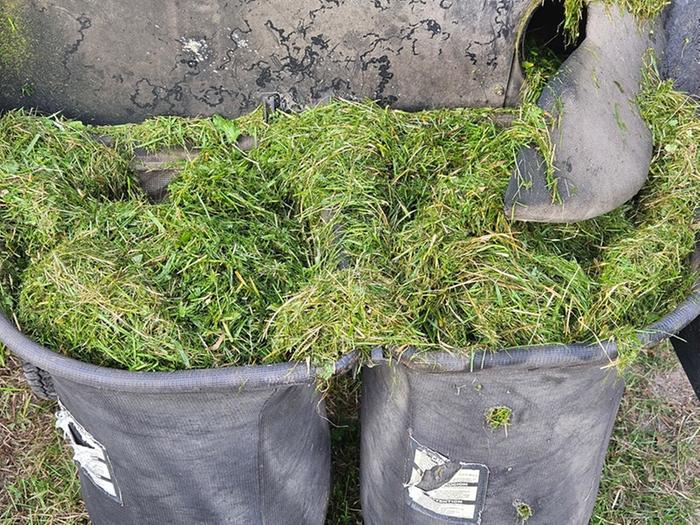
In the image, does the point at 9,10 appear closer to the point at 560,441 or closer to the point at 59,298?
the point at 59,298

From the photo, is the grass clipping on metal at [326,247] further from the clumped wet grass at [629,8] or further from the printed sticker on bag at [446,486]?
the printed sticker on bag at [446,486]

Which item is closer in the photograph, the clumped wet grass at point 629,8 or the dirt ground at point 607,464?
the clumped wet grass at point 629,8

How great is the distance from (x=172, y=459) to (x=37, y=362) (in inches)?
15.2

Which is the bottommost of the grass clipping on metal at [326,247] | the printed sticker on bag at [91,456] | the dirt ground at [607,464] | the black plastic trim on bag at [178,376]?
the dirt ground at [607,464]

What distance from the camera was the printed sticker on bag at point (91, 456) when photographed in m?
1.87

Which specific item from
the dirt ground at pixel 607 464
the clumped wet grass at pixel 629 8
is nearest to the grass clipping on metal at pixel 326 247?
the clumped wet grass at pixel 629 8

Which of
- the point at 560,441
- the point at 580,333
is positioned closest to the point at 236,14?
the point at 580,333

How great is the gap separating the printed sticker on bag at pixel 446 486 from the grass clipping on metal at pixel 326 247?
→ 388 millimetres

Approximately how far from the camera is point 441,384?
1714mm

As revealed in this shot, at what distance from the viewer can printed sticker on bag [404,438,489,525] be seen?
1.86 m

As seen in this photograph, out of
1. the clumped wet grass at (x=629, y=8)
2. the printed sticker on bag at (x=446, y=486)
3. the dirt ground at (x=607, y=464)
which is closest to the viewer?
the printed sticker on bag at (x=446, y=486)

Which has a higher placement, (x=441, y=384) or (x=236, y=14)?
(x=236, y=14)

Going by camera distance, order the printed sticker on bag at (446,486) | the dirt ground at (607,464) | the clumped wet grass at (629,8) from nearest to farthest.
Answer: the printed sticker on bag at (446,486)
the clumped wet grass at (629,8)
the dirt ground at (607,464)

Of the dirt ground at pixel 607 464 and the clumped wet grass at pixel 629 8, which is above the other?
the clumped wet grass at pixel 629 8
